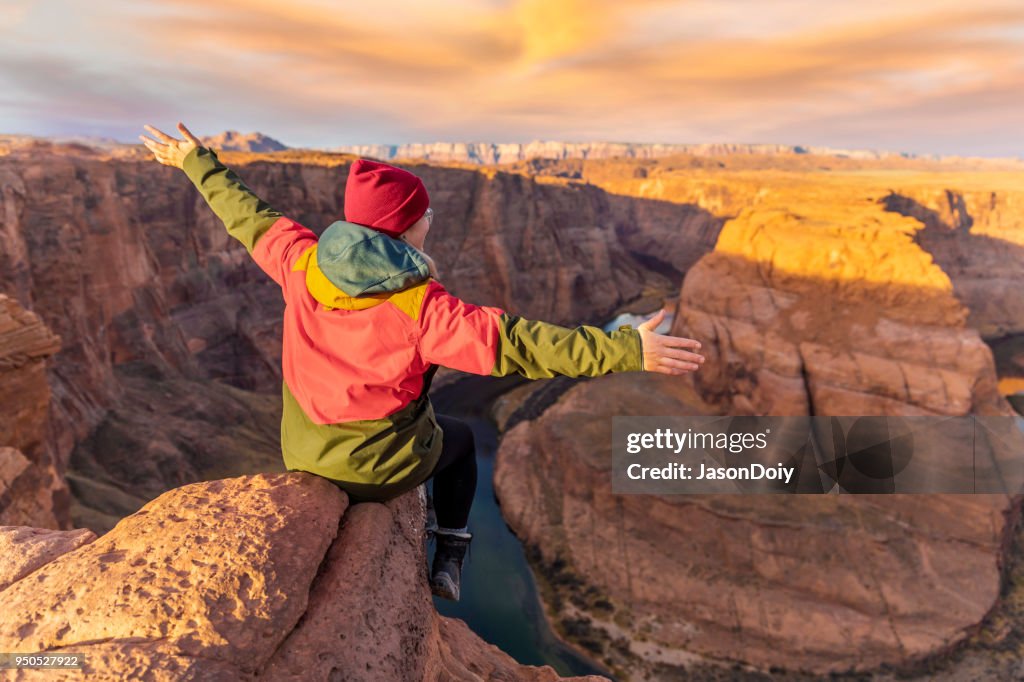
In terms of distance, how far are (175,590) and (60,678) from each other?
22.4 inches

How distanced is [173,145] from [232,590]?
3.61m

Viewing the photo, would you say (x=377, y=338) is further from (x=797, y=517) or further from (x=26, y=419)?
(x=797, y=517)

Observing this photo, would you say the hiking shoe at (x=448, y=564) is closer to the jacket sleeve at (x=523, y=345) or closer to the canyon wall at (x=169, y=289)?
the jacket sleeve at (x=523, y=345)

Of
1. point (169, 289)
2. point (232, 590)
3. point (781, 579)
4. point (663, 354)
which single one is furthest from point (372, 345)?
point (169, 289)

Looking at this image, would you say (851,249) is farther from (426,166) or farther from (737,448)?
(426,166)

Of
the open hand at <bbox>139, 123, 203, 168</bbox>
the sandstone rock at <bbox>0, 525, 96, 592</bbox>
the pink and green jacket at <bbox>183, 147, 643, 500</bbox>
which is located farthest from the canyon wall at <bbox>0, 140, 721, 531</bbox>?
the pink and green jacket at <bbox>183, 147, 643, 500</bbox>

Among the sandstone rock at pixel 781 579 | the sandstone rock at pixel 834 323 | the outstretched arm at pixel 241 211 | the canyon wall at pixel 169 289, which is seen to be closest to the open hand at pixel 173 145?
the outstretched arm at pixel 241 211

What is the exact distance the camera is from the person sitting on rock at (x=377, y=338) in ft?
9.83

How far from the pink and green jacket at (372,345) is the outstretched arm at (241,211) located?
10mm

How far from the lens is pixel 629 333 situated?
2.98m

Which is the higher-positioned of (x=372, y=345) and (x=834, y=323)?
(x=372, y=345)

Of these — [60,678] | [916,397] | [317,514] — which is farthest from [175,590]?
[916,397]

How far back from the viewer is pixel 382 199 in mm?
3500

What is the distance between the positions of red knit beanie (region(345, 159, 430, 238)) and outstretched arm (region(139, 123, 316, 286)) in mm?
656
